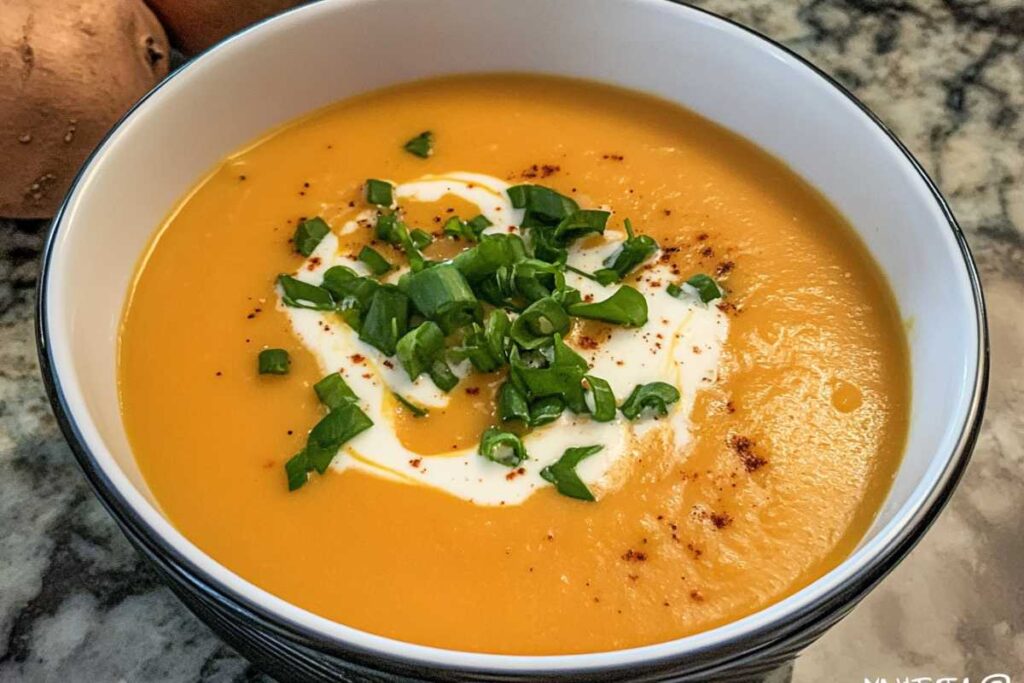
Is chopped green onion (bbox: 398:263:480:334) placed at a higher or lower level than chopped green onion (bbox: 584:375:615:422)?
lower

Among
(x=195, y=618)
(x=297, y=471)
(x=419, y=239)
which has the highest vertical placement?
(x=419, y=239)

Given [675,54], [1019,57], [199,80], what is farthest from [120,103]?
[1019,57]

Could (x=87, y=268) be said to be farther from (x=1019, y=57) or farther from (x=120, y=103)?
(x=1019, y=57)

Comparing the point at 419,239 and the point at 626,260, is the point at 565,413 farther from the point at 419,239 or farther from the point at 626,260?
the point at 419,239

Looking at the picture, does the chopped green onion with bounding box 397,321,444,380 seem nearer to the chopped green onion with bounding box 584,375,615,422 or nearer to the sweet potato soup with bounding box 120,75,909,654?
the sweet potato soup with bounding box 120,75,909,654

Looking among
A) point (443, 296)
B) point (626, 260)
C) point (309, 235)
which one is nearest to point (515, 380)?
point (443, 296)

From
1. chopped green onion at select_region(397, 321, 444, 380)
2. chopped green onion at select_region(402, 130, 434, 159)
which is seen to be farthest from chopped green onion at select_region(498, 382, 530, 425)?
chopped green onion at select_region(402, 130, 434, 159)
